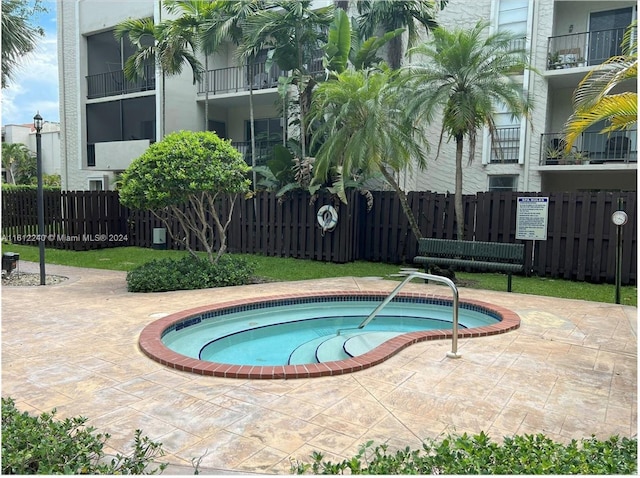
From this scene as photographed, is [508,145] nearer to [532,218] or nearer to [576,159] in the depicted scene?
[576,159]

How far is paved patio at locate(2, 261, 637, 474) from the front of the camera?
3.45 m

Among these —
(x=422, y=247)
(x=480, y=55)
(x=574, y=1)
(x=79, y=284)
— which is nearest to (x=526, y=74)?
(x=574, y=1)

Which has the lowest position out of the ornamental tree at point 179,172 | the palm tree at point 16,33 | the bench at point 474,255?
the bench at point 474,255

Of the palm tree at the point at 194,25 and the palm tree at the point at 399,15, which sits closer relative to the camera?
the palm tree at the point at 399,15

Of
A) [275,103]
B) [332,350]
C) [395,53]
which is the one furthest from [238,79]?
[332,350]

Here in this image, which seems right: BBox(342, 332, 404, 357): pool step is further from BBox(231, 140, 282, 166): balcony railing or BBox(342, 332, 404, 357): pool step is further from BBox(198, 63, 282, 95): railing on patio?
BBox(198, 63, 282, 95): railing on patio

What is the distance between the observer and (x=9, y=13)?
39.3 ft

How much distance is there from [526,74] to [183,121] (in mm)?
13514

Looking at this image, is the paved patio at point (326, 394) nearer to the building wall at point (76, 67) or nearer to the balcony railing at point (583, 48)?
the balcony railing at point (583, 48)

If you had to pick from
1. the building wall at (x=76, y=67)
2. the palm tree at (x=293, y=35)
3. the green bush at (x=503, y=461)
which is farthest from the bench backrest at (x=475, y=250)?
the building wall at (x=76, y=67)

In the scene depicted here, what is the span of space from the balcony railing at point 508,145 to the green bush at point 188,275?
9398mm

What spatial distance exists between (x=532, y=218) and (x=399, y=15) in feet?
26.7

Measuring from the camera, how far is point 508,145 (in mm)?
15359

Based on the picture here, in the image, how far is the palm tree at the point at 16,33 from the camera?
1171 cm
